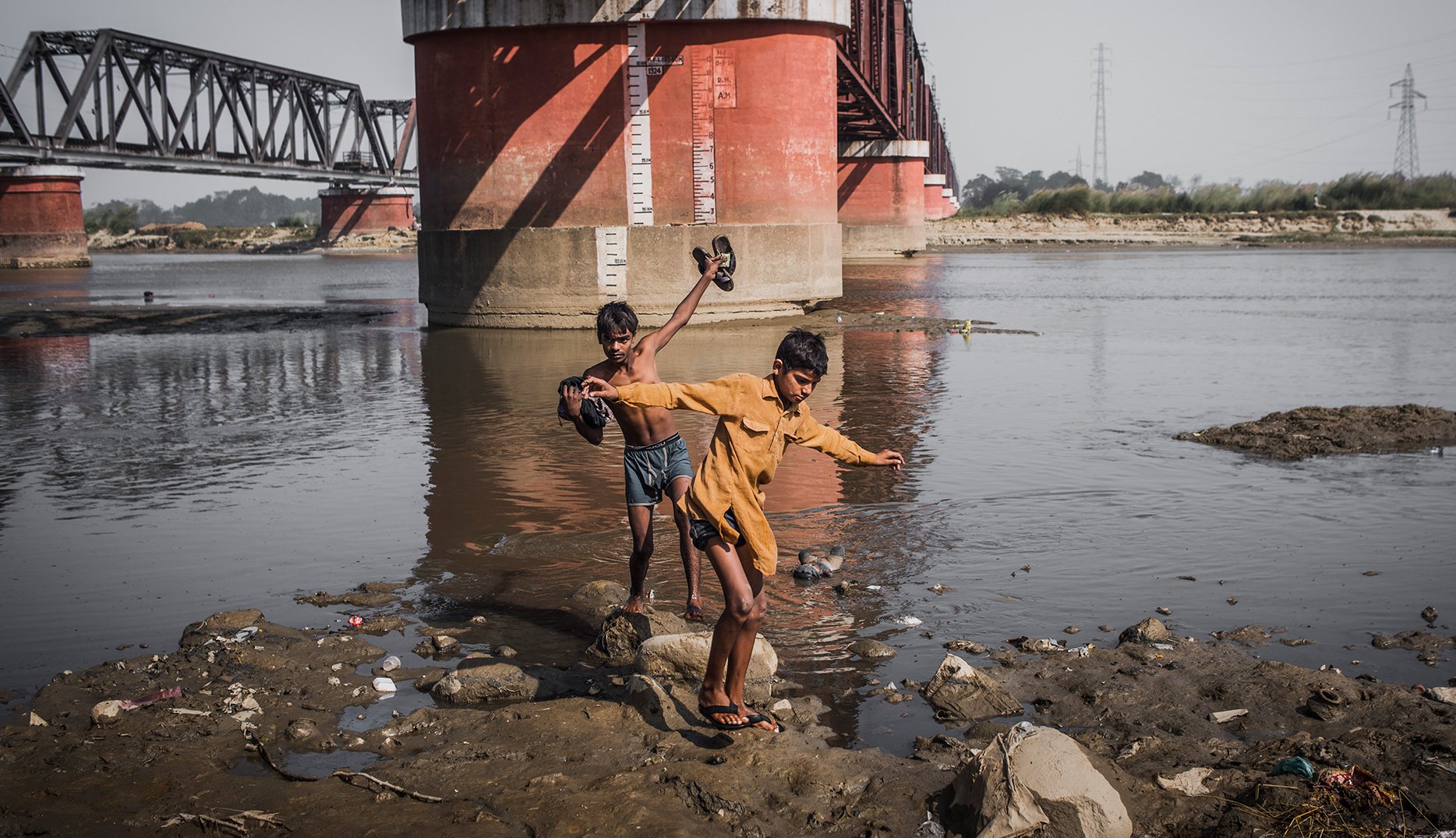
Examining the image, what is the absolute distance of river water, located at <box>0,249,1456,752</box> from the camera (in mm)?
6070

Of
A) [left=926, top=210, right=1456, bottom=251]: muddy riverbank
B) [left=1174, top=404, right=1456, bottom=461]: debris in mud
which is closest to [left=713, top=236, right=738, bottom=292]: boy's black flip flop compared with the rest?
[left=1174, top=404, right=1456, bottom=461]: debris in mud

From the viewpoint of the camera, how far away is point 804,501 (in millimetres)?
8555

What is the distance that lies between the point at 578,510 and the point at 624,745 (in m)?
3.81

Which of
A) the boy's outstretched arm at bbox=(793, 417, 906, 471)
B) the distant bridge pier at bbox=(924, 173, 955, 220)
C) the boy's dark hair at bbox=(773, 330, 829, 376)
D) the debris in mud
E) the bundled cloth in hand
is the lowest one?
the debris in mud

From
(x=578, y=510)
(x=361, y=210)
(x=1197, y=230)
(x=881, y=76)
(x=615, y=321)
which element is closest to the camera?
(x=615, y=321)

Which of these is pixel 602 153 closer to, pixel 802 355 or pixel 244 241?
pixel 802 355

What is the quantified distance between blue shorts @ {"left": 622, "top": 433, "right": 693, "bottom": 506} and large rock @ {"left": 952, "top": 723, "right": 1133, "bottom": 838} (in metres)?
2.42

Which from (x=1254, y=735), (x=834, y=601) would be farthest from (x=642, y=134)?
(x=1254, y=735)

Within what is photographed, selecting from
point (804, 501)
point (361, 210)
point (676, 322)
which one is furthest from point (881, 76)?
point (361, 210)

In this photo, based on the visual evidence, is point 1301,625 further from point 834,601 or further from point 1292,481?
point 1292,481

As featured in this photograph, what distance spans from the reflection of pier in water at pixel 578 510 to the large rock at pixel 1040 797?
127 centimetres

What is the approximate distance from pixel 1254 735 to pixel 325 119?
7872 cm

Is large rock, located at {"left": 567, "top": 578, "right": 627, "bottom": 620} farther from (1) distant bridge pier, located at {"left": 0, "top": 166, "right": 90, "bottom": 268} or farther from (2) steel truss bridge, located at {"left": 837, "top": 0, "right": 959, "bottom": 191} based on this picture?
(1) distant bridge pier, located at {"left": 0, "top": 166, "right": 90, "bottom": 268}

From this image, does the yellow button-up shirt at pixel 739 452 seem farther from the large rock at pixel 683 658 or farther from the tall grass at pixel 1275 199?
the tall grass at pixel 1275 199
